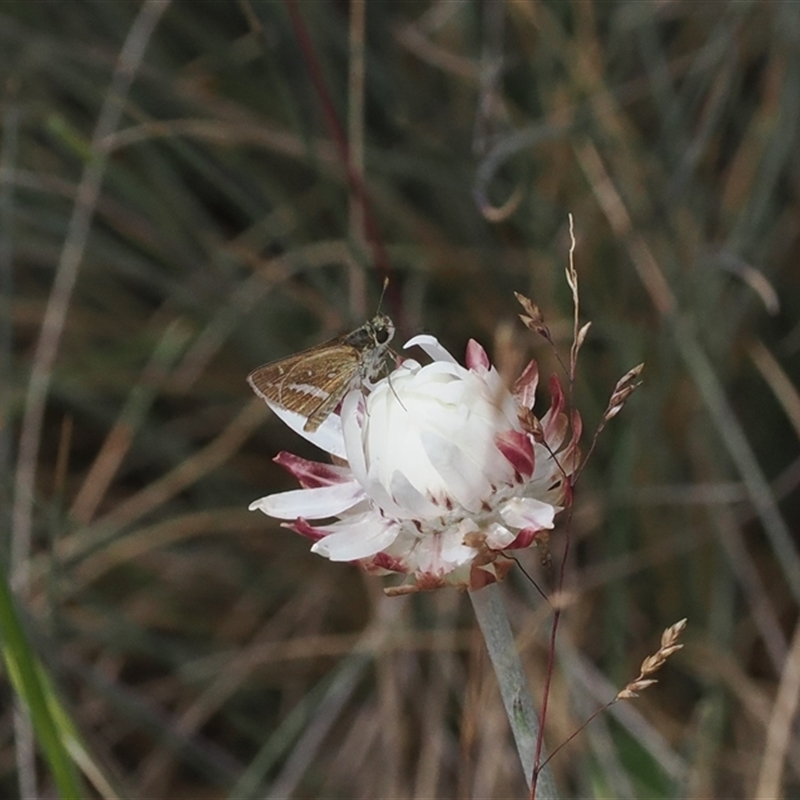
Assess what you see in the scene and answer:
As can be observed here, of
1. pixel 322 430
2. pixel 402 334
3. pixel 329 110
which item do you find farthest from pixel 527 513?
pixel 402 334

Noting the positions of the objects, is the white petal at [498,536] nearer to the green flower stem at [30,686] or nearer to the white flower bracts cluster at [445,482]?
the white flower bracts cluster at [445,482]

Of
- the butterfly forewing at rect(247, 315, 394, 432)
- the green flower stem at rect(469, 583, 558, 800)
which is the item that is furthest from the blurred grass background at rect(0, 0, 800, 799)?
the green flower stem at rect(469, 583, 558, 800)

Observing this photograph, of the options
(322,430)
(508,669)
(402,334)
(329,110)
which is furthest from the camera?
(402,334)

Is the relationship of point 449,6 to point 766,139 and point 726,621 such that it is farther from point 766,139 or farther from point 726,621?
point 726,621

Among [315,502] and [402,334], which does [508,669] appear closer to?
[315,502]

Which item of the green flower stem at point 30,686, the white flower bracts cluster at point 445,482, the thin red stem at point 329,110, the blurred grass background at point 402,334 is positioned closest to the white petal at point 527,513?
the white flower bracts cluster at point 445,482

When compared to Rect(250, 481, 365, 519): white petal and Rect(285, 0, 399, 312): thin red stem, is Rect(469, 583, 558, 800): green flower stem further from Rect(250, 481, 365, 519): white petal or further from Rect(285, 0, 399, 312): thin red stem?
Rect(285, 0, 399, 312): thin red stem
